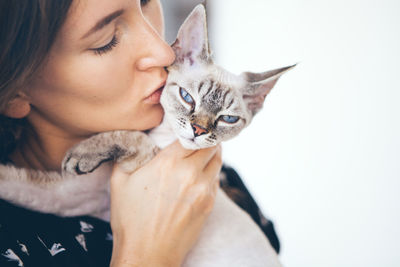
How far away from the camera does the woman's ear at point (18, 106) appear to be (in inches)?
36.3

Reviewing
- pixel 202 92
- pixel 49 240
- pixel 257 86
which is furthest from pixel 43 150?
pixel 257 86

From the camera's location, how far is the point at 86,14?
0.80 meters

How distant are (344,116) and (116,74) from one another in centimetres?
154

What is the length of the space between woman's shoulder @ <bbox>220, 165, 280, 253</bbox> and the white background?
28.7 inches

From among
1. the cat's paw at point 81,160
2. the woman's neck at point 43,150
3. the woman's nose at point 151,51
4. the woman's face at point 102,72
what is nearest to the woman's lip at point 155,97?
the woman's face at point 102,72

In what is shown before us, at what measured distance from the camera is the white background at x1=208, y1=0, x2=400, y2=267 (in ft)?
5.72

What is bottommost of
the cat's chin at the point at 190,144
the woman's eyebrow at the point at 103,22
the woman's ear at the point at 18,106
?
the cat's chin at the point at 190,144

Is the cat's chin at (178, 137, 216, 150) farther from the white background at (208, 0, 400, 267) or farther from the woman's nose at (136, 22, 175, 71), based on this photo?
the white background at (208, 0, 400, 267)

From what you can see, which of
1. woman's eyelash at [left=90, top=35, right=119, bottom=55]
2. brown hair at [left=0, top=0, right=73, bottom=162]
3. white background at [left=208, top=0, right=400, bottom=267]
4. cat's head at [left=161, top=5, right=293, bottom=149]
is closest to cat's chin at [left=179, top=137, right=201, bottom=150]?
cat's head at [left=161, top=5, right=293, bottom=149]

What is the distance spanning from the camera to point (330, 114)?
78.1 inches

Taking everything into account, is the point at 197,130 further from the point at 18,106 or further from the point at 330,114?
the point at 330,114

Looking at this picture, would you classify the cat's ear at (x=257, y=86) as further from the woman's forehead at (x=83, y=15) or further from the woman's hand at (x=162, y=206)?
the woman's forehead at (x=83, y=15)

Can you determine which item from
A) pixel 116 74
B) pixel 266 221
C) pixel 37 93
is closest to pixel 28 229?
pixel 37 93

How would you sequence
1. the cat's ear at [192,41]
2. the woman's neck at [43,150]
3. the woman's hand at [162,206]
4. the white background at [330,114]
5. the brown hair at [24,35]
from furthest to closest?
the white background at [330,114]
the woman's neck at [43,150]
the cat's ear at [192,41]
the woman's hand at [162,206]
the brown hair at [24,35]
